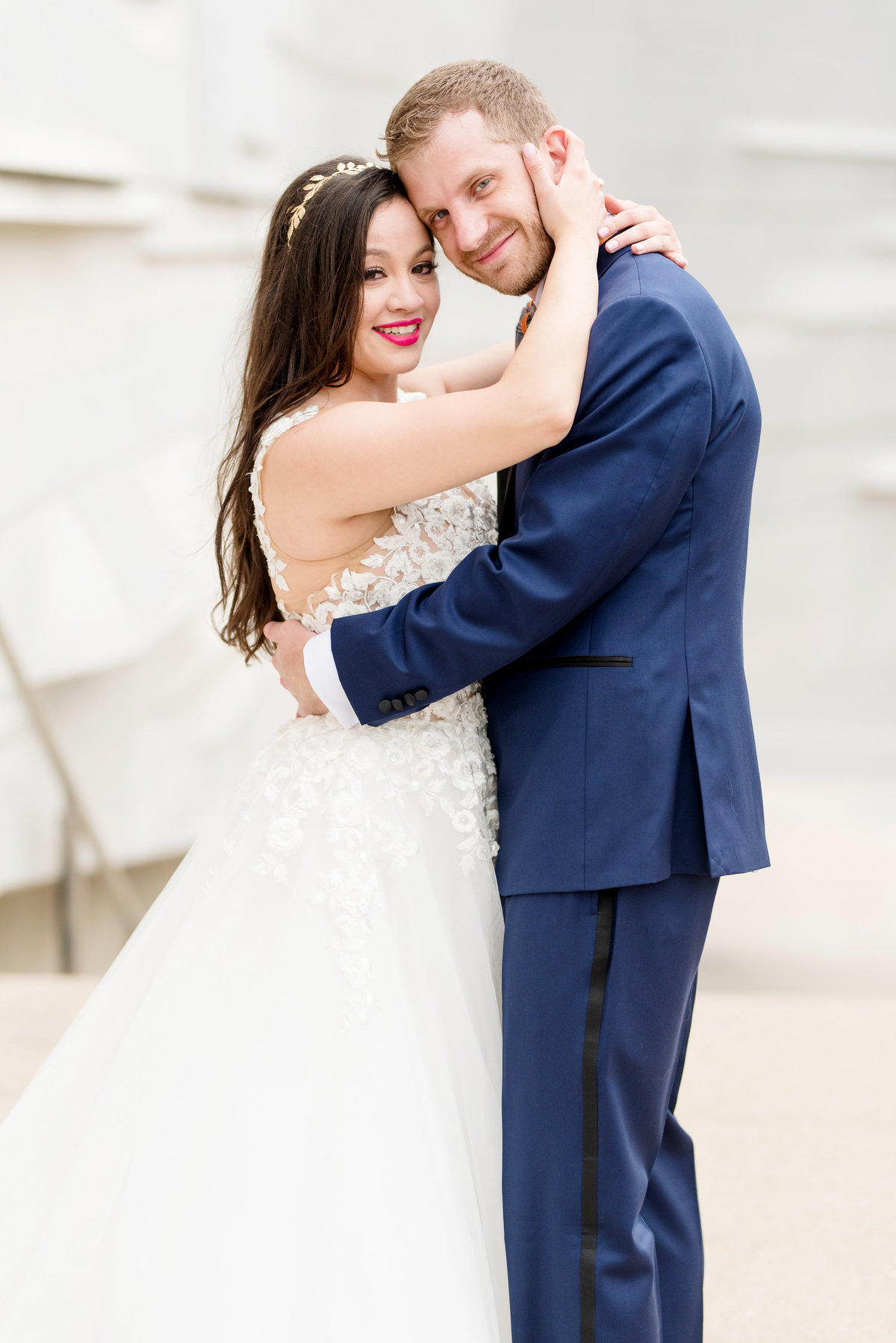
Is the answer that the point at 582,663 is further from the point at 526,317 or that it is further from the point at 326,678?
the point at 526,317

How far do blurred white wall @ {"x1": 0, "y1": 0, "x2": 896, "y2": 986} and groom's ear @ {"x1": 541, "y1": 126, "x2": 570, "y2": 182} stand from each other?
1958 millimetres

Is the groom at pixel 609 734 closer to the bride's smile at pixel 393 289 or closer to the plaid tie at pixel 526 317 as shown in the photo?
the plaid tie at pixel 526 317

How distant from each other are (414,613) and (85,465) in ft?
7.82

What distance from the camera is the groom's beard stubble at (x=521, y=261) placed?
4.90 feet

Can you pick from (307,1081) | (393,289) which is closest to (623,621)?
(393,289)

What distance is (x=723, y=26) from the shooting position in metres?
3.24

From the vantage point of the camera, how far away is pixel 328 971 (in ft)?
4.71

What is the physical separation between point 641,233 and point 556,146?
0.55ft

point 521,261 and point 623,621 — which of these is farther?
point 521,261

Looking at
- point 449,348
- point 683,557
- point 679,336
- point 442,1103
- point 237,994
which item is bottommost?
point 442,1103

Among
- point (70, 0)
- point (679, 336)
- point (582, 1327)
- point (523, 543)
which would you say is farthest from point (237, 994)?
point (70, 0)

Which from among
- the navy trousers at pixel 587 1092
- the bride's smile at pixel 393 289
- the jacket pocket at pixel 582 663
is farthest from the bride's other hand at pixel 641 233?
the navy trousers at pixel 587 1092

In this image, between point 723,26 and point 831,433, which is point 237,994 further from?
point 723,26

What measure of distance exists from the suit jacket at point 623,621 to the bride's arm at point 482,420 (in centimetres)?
4
